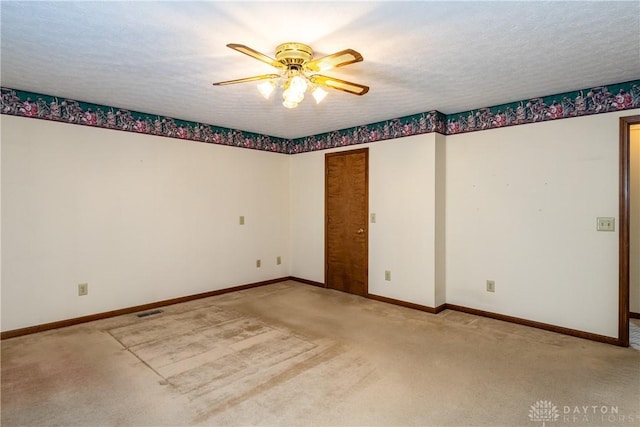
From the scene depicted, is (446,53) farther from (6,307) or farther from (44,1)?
(6,307)

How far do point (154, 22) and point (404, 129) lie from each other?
2.99 m

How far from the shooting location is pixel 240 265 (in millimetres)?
5117

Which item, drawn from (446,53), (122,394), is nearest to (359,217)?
(446,53)

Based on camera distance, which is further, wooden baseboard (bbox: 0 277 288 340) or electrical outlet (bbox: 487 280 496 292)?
electrical outlet (bbox: 487 280 496 292)

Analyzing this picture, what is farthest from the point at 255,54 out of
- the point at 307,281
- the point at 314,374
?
the point at 307,281

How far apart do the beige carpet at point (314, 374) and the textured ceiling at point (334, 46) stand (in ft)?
7.61

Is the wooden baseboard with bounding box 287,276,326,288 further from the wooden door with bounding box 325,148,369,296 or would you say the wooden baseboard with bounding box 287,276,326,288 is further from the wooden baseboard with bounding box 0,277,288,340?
the wooden baseboard with bounding box 0,277,288,340

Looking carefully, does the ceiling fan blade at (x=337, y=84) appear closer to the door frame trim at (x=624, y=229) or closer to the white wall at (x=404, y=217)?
the white wall at (x=404, y=217)

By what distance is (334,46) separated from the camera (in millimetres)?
2373

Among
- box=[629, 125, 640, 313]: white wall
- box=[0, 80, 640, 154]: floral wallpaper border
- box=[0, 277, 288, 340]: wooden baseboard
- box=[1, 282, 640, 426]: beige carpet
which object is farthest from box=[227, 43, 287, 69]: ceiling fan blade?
box=[629, 125, 640, 313]: white wall

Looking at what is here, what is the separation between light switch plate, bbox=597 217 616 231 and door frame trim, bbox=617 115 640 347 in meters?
0.06

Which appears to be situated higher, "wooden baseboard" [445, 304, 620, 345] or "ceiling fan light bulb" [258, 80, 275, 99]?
"ceiling fan light bulb" [258, 80, 275, 99]

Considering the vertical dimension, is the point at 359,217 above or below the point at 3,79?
below

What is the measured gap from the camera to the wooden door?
4.76 m
